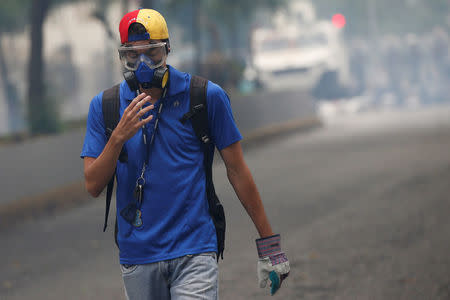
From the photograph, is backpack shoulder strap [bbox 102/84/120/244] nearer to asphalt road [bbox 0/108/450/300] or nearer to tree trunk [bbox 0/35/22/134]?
asphalt road [bbox 0/108/450/300]

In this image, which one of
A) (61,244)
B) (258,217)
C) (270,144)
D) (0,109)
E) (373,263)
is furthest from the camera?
(270,144)

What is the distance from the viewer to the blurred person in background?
3.35 meters

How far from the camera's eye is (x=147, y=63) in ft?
11.0

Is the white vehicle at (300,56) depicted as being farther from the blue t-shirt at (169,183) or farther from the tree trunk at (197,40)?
the blue t-shirt at (169,183)

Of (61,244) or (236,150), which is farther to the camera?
(61,244)

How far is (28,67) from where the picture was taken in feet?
52.6

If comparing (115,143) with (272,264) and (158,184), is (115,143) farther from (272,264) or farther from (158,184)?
(272,264)

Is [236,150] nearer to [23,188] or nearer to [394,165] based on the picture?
[23,188]

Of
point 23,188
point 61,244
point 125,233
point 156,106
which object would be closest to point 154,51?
point 156,106

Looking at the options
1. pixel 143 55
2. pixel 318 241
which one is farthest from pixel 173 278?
pixel 318 241

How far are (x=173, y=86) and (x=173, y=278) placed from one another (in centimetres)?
78

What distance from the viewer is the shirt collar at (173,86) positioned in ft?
11.3

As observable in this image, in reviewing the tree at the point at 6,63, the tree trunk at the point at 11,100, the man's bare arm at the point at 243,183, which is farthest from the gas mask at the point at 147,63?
the tree at the point at 6,63

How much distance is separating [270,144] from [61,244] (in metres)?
16.1
